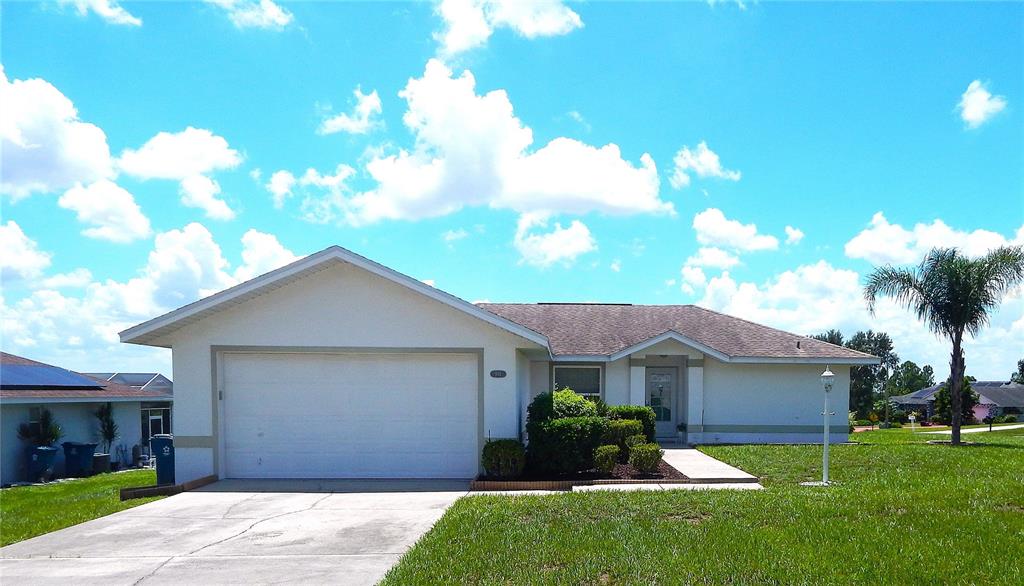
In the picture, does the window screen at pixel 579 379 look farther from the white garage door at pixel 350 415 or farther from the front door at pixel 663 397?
the white garage door at pixel 350 415

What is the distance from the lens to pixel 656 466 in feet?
37.8

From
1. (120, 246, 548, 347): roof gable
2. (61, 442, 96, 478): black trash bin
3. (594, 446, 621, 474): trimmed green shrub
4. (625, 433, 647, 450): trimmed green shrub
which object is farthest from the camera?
(61, 442, 96, 478): black trash bin

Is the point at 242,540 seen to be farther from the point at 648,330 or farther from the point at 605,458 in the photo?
the point at 648,330

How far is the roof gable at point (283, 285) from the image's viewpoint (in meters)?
11.5

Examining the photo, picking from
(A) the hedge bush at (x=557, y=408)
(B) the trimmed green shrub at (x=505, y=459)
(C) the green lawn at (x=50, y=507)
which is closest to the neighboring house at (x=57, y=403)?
(C) the green lawn at (x=50, y=507)

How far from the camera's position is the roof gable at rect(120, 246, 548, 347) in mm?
11469

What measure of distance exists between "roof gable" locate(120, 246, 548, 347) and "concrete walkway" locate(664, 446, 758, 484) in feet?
11.9

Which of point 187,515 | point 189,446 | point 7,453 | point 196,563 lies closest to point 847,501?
point 196,563

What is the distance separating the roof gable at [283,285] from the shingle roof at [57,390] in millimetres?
8890

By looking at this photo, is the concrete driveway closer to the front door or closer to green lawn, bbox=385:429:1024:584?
green lawn, bbox=385:429:1024:584

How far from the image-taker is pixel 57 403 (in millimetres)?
19078

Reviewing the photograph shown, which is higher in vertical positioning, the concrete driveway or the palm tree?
the palm tree

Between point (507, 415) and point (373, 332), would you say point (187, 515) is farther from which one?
point (507, 415)

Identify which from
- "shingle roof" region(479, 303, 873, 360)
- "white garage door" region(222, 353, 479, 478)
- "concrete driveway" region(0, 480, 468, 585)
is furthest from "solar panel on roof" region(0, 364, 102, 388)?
"shingle roof" region(479, 303, 873, 360)
